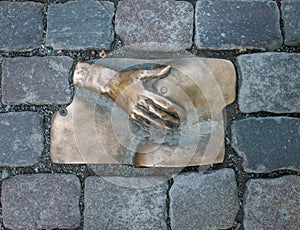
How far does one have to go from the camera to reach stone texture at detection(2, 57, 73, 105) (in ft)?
5.87

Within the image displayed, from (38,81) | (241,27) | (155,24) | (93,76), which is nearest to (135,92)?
Result: (93,76)

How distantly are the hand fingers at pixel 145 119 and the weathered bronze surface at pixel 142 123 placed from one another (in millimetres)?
14

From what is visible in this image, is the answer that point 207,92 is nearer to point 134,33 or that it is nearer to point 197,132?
point 197,132

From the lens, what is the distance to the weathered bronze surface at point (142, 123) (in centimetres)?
172

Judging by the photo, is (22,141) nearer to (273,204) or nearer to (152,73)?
(152,73)

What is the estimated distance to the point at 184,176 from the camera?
1.75m

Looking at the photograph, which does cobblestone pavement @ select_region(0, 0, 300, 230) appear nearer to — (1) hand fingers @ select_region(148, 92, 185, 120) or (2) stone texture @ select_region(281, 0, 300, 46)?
(2) stone texture @ select_region(281, 0, 300, 46)

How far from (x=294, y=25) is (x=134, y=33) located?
0.67 meters

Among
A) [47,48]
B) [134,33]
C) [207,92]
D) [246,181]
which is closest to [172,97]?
[207,92]

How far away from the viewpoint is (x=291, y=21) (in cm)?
179

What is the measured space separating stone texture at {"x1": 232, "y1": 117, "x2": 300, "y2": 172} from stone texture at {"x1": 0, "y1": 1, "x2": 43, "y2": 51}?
0.93 m

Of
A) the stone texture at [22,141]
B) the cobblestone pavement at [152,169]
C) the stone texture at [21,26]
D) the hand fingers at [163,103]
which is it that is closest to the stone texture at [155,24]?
the cobblestone pavement at [152,169]

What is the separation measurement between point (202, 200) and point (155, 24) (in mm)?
754

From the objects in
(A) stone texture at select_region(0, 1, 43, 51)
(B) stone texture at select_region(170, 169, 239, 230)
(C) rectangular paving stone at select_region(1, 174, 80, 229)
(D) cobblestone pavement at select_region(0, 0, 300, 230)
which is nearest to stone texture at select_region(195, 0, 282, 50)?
(D) cobblestone pavement at select_region(0, 0, 300, 230)
